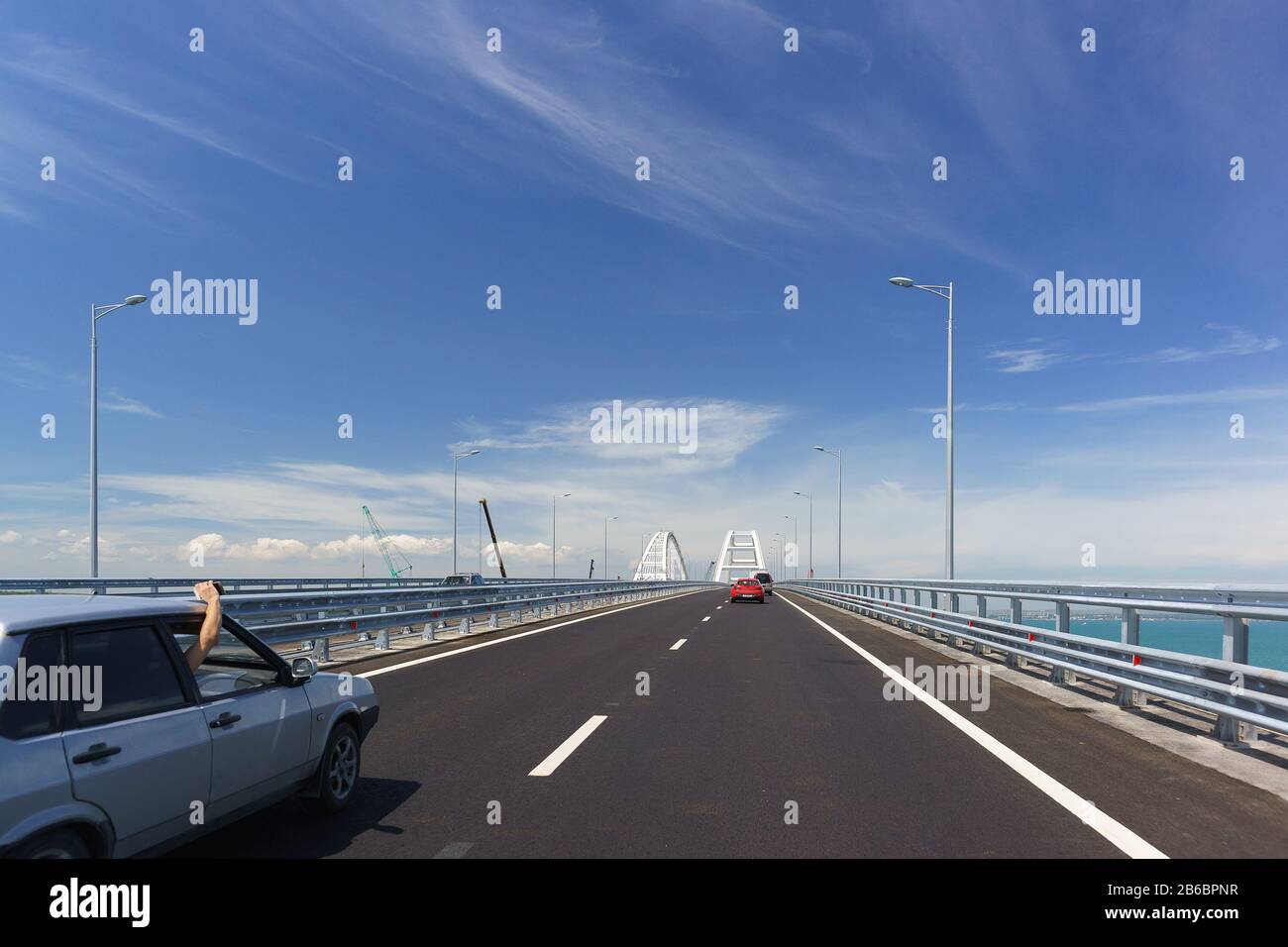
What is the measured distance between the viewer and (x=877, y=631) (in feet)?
71.0

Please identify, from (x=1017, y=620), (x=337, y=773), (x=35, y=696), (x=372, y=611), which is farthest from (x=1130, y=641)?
(x=372, y=611)

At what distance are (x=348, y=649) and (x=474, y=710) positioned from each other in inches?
268

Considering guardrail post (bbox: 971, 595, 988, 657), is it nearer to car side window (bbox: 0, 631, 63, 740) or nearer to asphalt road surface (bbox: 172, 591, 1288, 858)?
asphalt road surface (bbox: 172, 591, 1288, 858)

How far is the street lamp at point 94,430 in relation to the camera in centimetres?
2353

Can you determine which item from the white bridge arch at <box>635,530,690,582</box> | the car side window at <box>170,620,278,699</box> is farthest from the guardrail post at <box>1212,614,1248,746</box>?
the white bridge arch at <box>635,530,690,582</box>

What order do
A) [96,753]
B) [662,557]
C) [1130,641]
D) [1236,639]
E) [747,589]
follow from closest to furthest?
[96,753] < [1236,639] < [1130,641] < [747,589] < [662,557]

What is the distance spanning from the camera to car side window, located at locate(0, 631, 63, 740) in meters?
3.37

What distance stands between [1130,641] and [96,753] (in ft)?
31.2

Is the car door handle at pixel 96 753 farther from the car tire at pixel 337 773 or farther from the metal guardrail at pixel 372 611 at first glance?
the metal guardrail at pixel 372 611

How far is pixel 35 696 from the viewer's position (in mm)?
3484

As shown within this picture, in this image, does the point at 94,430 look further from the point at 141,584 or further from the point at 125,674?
the point at 125,674

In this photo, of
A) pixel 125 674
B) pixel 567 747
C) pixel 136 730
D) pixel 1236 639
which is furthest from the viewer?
pixel 567 747

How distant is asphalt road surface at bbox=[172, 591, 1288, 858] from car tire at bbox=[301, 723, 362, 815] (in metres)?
0.10
